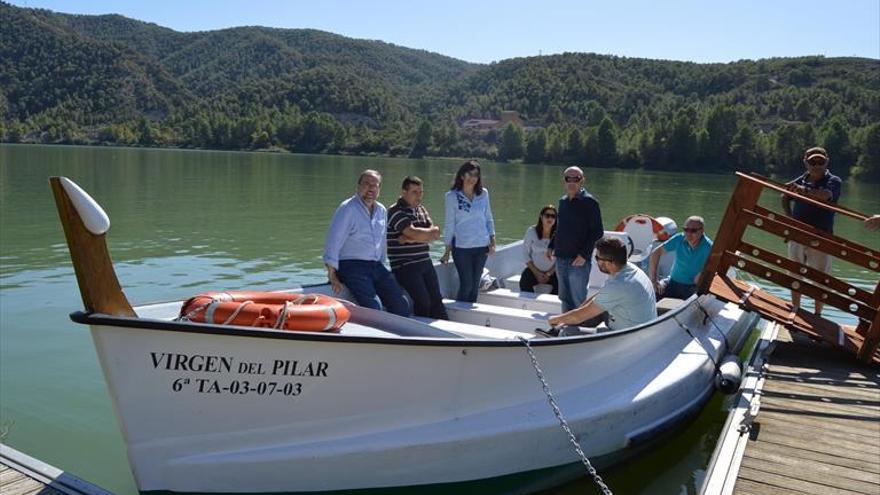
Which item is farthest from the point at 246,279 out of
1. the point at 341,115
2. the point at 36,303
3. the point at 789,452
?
the point at 341,115

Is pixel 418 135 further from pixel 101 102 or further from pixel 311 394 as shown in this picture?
pixel 311 394

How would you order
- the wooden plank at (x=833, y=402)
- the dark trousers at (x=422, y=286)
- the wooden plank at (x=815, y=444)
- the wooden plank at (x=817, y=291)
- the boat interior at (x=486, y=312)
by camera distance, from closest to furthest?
1. the wooden plank at (x=815, y=444)
2. the boat interior at (x=486, y=312)
3. the wooden plank at (x=833, y=402)
4. the dark trousers at (x=422, y=286)
5. the wooden plank at (x=817, y=291)

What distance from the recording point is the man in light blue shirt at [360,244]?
18.3 feet

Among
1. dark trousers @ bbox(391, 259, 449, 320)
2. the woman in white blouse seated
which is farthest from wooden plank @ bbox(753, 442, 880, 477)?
the woman in white blouse seated

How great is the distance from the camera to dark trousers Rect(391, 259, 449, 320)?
6418 millimetres

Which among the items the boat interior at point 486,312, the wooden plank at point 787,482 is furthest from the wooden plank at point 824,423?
the boat interior at point 486,312

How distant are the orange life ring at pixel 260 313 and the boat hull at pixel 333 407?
0.15 m

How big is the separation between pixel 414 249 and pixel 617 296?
6.06ft

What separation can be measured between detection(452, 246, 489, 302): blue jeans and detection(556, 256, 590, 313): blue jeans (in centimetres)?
80

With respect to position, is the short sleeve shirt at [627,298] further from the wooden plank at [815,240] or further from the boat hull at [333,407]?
the wooden plank at [815,240]

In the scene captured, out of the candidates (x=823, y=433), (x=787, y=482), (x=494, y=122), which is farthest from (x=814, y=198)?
(x=494, y=122)

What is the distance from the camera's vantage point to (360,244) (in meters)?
5.73

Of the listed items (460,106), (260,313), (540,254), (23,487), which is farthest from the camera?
(460,106)

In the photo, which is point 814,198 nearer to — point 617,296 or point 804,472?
point 617,296
